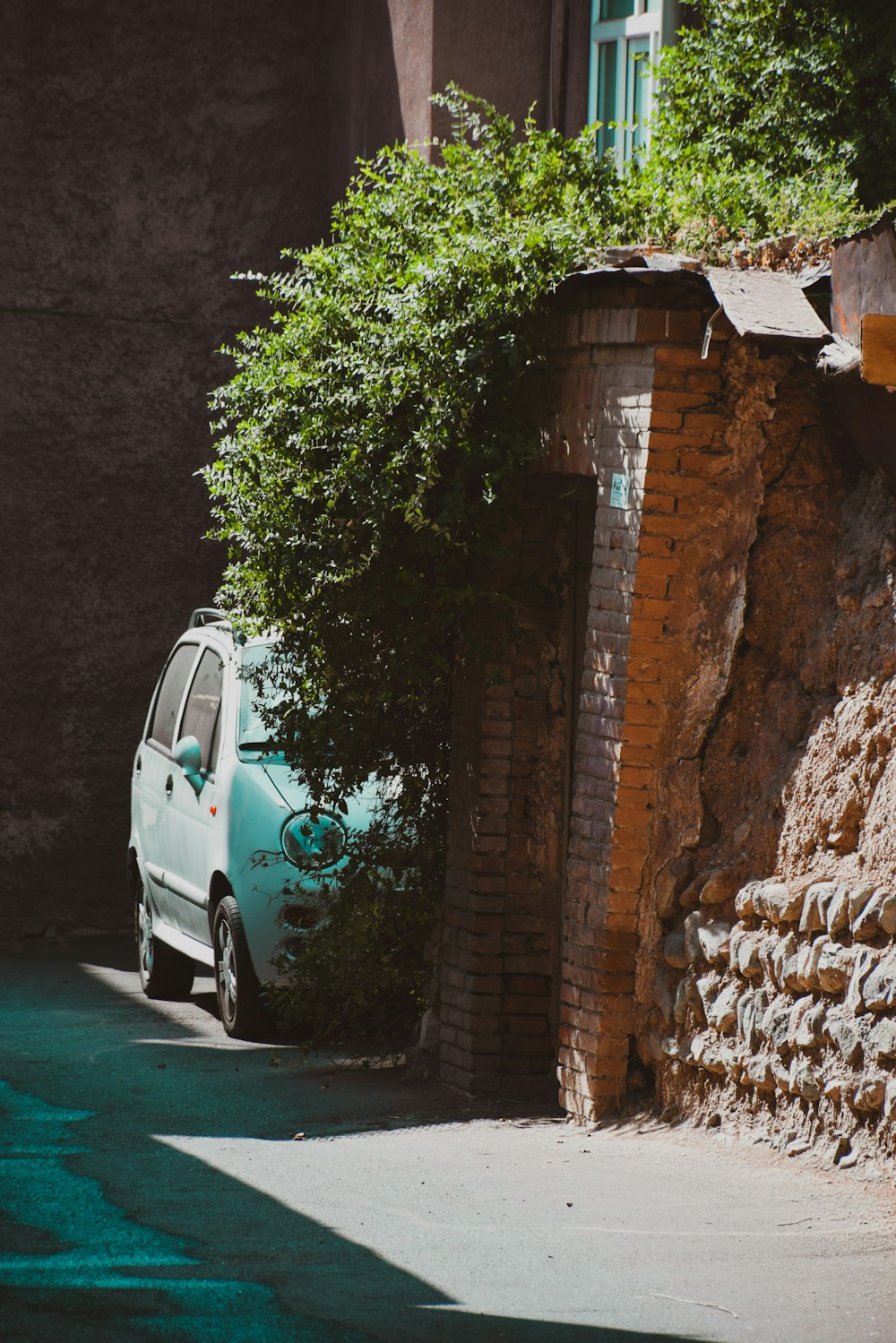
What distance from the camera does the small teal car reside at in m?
9.06

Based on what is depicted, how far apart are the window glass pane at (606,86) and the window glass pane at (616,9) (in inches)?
6.5

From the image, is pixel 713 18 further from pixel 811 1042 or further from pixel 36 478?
pixel 36 478

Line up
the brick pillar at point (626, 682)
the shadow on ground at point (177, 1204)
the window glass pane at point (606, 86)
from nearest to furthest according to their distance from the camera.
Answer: the shadow on ground at point (177, 1204) < the brick pillar at point (626, 682) < the window glass pane at point (606, 86)

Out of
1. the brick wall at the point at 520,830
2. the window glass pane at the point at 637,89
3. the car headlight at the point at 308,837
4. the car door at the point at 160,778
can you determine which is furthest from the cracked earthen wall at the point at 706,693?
the window glass pane at the point at 637,89

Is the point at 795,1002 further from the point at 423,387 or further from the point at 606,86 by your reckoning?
the point at 606,86

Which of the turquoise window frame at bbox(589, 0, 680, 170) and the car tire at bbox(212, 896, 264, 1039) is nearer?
the car tire at bbox(212, 896, 264, 1039)

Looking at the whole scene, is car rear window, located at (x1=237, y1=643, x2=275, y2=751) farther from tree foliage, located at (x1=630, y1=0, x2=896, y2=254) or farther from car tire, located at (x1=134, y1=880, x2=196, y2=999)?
tree foliage, located at (x1=630, y1=0, x2=896, y2=254)

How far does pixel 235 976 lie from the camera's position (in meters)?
9.30

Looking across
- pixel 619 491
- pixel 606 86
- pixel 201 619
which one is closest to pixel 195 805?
pixel 201 619

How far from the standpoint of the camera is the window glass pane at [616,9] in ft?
36.8

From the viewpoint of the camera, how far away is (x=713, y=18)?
9180mm

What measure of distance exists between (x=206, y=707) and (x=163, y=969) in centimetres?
181

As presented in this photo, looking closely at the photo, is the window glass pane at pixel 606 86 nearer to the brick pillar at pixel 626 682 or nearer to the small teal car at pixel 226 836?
the small teal car at pixel 226 836

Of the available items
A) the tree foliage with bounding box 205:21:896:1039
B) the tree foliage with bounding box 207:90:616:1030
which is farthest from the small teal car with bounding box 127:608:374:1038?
the tree foliage with bounding box 207:90:616:1030
